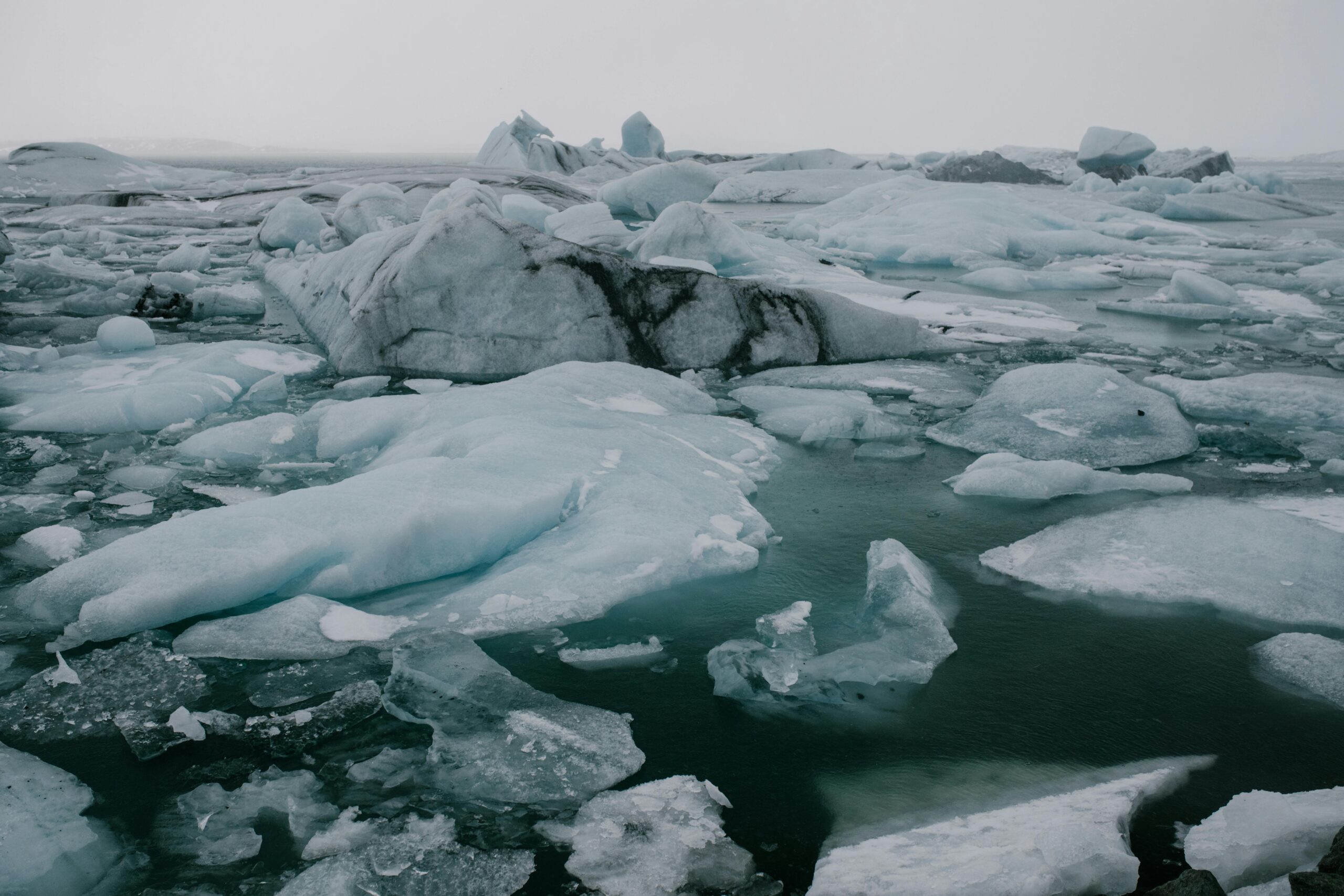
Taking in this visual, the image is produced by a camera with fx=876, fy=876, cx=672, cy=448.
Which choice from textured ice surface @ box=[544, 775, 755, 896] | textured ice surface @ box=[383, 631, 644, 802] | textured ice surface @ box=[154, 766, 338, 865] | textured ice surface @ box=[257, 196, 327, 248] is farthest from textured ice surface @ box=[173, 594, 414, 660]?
textured ice surface @ box=[257, 196, 327, 248]

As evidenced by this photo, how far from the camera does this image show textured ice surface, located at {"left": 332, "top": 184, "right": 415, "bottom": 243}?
9.45 metres

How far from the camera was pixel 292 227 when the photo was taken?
9836mm

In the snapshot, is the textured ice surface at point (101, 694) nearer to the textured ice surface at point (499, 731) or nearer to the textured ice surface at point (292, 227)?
the textured ice surface at point (499, 731)

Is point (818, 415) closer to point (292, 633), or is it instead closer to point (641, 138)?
point (292, 633)

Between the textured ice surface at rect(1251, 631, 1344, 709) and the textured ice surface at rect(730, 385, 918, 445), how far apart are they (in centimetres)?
187

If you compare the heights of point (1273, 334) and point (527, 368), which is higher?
point (1273, 334)

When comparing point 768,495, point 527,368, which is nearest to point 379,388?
point 527,368

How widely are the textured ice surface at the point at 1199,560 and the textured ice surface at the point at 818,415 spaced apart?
1.10 metres

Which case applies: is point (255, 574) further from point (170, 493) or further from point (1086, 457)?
point (1086, 457)

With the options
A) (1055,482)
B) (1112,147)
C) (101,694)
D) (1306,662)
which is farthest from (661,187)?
(1112,147)

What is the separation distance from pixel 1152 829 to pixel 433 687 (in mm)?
1460

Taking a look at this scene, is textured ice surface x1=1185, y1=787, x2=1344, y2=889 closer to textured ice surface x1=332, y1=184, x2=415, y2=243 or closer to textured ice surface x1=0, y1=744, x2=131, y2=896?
textured ice surface x1=0, y1=744, x2=131, y2=896

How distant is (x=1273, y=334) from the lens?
6266 mm

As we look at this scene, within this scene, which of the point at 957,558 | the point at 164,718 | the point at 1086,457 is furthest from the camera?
the point at 1086,457
